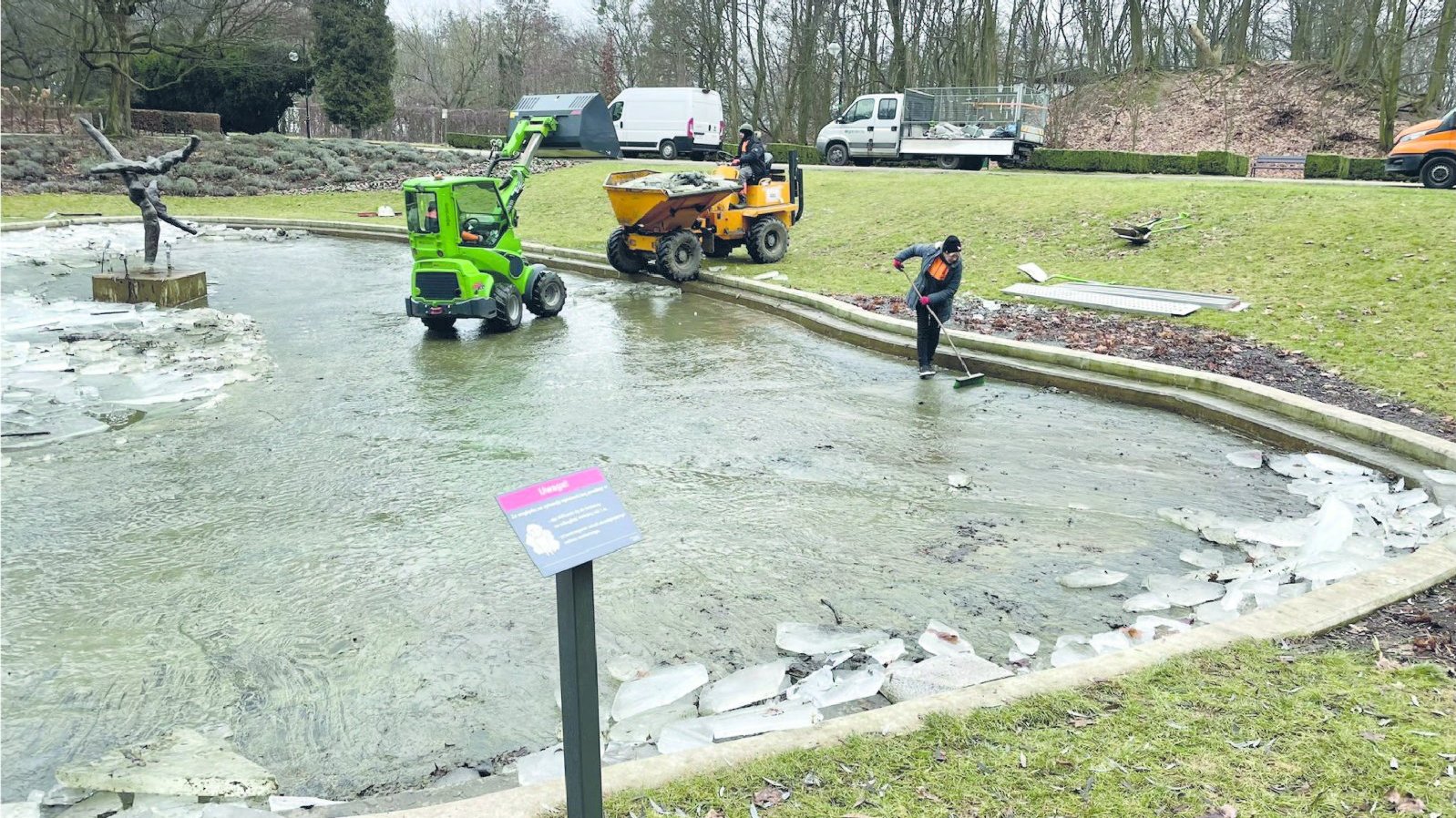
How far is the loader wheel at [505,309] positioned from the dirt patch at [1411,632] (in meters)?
9.25

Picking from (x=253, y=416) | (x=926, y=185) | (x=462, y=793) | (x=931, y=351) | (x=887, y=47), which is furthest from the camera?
(x=887, y=47)

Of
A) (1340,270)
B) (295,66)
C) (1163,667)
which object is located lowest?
(1163,667)

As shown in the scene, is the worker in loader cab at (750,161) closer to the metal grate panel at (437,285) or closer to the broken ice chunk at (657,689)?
the metal grate panel at (437,285)

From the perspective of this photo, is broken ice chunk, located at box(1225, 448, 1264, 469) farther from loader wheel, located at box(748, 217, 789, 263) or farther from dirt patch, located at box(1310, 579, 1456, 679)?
loader wheel, located at box(748, 217, 789, 263)

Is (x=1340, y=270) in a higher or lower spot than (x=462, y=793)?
higher

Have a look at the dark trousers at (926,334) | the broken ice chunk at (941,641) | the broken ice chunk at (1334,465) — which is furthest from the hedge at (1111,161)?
the broken ice chunk at (941,641)

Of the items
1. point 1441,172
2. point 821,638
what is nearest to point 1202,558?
point 821,638

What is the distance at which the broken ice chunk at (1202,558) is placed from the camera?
18.7ft

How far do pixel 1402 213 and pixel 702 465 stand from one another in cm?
1049

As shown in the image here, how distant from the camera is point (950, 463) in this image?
7.47 metres

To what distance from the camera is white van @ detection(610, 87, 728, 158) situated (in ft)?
105

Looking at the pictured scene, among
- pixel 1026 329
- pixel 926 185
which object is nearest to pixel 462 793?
pixel 1026 329

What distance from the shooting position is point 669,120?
1268 inches

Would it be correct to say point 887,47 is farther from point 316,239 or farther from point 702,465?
point 702,465
